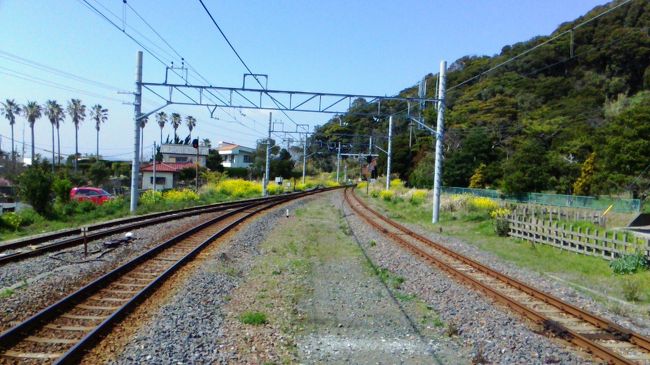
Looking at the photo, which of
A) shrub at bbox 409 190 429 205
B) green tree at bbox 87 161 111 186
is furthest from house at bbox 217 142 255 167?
shrub at bbox 409 190 429 205

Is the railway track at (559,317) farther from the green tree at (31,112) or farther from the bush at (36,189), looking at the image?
the green tree at (31,112)

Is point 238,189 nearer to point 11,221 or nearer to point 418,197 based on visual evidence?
point 418,197

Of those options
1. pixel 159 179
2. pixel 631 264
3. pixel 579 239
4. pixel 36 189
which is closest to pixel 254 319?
pixel 631 264

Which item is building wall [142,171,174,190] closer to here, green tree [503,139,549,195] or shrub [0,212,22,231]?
green tree [503,139,549,195]

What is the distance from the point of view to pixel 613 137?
3275 centimetres

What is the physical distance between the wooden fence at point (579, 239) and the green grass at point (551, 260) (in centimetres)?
23

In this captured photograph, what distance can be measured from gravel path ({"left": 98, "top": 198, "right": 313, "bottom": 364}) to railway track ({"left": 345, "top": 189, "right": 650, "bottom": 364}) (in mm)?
4681

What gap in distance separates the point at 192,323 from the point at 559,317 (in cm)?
578

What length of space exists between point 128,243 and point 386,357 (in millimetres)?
10515

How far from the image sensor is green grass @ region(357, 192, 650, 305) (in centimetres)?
1181

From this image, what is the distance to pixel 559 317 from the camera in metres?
8.79

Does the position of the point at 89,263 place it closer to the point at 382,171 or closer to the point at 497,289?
the point at 497,289

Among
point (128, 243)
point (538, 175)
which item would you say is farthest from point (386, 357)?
point (538, 175)

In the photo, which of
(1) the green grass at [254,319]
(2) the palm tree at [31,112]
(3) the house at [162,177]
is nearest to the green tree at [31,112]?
(2) the palm tree at [31,112]
